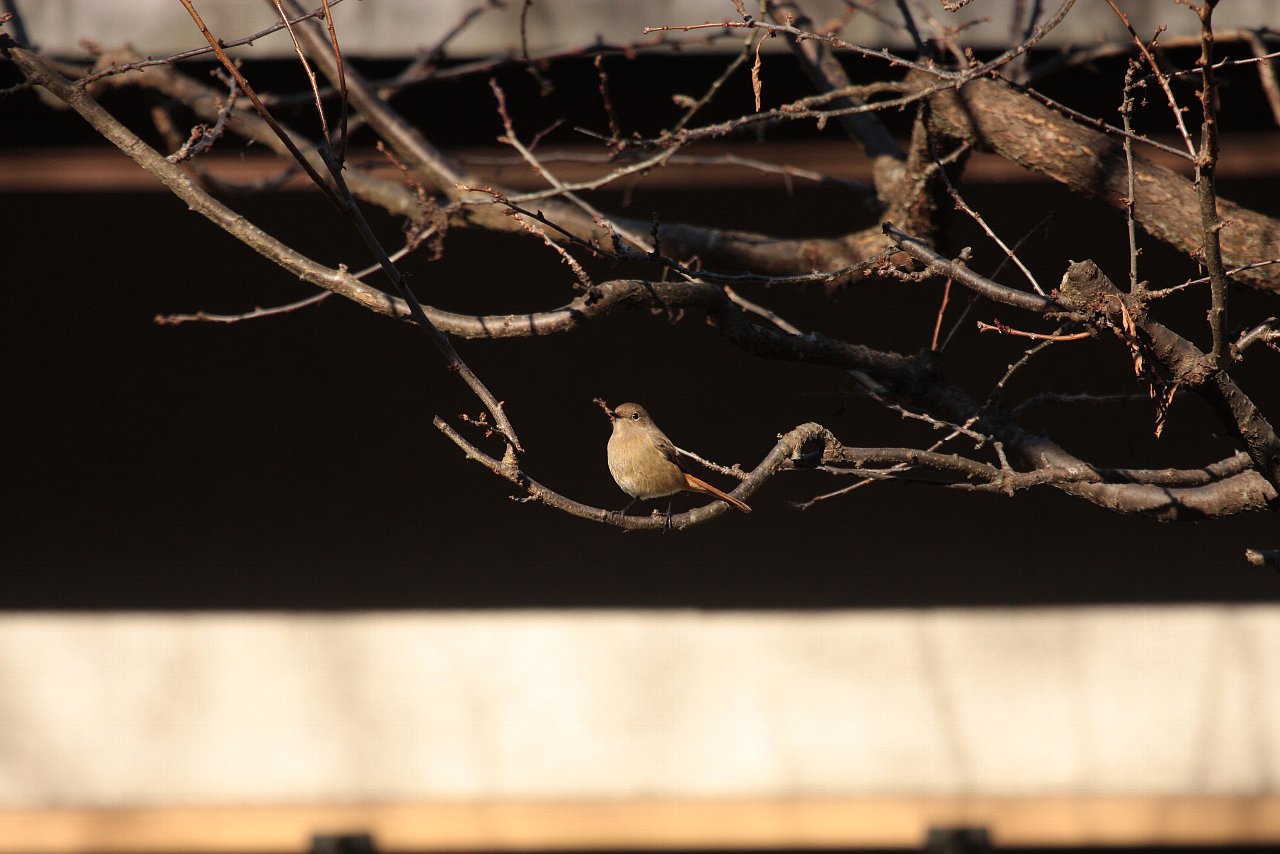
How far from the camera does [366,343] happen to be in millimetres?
4617

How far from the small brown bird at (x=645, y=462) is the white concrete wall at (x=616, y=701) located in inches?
60.7

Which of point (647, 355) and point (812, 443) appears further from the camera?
point (647, 355)

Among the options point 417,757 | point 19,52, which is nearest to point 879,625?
point 417,757

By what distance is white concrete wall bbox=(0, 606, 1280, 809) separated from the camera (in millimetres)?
4605

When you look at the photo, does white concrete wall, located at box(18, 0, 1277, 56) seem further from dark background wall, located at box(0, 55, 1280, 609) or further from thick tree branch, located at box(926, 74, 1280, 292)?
dark background wall, located at box(0, 55, 1280, 609)

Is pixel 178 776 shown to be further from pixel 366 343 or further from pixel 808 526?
pixel 808 526

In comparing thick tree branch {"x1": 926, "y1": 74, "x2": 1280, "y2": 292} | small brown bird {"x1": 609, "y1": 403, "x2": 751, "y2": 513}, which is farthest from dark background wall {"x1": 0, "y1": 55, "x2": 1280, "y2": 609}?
thick tree branch {"x1": 926, "y1": 74, "x2": 1280, "y2": 292}

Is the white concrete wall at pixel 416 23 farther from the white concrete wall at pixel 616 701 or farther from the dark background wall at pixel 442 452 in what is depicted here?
the white concrete wall at pixel 616 701

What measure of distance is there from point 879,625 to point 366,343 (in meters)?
2.42

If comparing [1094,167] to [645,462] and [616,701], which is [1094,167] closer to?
[645,462]

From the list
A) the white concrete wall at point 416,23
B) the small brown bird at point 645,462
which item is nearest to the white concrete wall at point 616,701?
the small brown bird at point 645,462

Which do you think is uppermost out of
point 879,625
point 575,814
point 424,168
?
point 424,168

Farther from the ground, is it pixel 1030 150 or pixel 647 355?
pixel 647 355

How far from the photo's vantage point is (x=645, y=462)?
3219 mm
